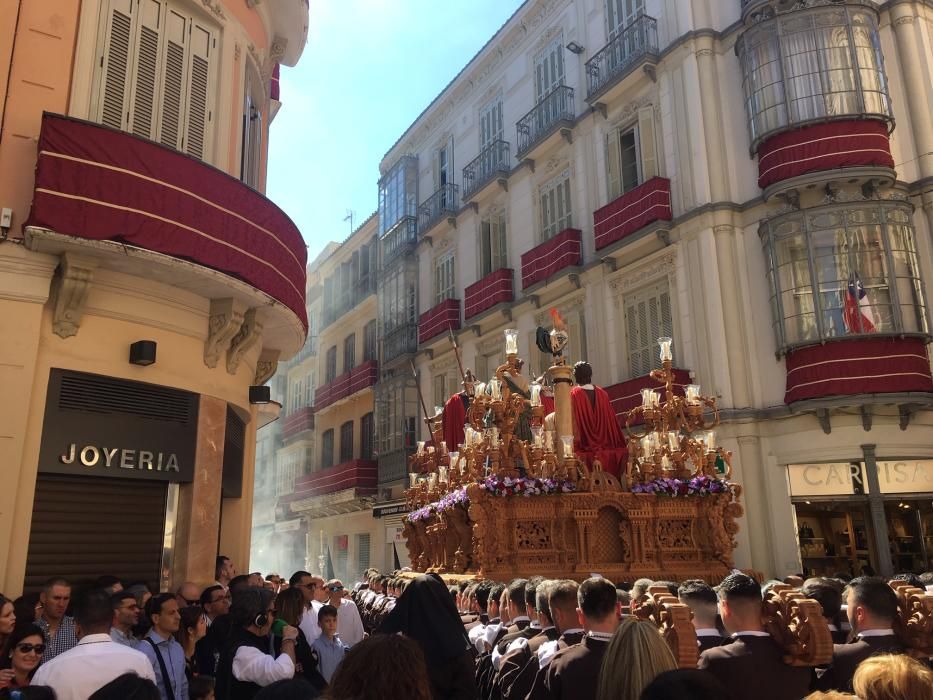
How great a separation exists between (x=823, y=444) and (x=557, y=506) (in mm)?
8165

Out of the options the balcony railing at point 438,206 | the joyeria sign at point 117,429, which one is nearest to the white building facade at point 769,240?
the balcony railing at point 438,206

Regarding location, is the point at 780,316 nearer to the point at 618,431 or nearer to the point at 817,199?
the point at 817,199

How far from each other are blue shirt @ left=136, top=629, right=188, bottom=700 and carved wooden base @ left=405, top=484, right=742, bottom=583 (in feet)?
14.2

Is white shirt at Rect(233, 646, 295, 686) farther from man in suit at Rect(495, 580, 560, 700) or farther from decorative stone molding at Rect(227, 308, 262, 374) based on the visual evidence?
decorative stone molding at Rect(227, 308, 262, 374)

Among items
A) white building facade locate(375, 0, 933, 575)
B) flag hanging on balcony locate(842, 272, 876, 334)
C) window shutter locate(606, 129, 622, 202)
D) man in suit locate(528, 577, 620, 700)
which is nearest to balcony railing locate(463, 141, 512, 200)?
white building facade locate(375, 0, 933, 575)

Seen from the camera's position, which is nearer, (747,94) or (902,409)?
(902,409)

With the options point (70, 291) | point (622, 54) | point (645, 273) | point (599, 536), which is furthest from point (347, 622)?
point (622, 54)

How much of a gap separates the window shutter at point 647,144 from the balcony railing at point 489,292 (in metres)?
5.67

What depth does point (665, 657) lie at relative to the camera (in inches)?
125

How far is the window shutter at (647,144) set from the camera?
1916cm

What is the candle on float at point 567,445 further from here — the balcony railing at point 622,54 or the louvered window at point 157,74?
the balcony railing at point 622,54

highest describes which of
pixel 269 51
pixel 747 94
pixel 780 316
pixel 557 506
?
pixel 747 94

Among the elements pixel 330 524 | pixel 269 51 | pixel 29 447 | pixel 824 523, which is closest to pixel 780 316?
pixel 824 523

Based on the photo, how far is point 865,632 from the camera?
13.9 ft
